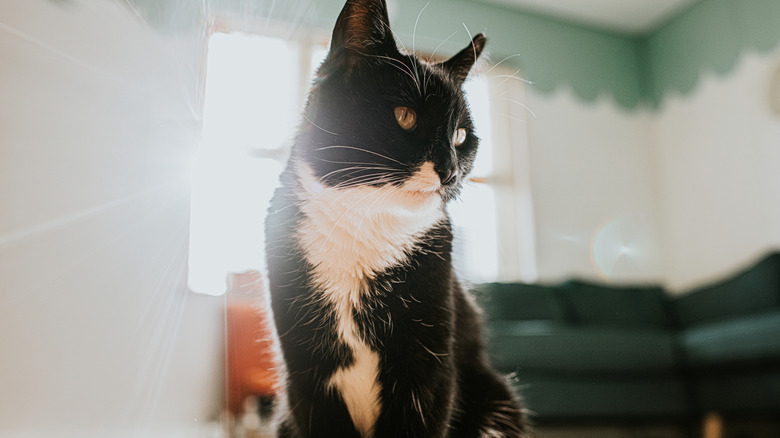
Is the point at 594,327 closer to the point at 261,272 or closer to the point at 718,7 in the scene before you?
the point at 718,7

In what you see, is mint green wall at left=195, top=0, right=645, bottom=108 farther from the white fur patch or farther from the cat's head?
the white fur patch

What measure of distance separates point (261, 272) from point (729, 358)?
1252 mm

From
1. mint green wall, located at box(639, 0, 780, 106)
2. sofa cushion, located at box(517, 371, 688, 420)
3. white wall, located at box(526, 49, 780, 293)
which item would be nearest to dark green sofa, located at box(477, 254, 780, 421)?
sofa cushion, located at box(517, 371, 688, 420)

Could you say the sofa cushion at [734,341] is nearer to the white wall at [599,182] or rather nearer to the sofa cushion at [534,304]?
the white wall at [599,182]

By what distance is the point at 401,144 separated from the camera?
0.35 meters

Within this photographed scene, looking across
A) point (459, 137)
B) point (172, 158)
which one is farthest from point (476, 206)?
point (172, 158)

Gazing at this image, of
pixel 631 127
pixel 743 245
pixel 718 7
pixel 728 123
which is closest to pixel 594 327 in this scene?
pixel 743 245

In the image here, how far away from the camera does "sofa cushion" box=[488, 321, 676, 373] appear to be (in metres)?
1.09

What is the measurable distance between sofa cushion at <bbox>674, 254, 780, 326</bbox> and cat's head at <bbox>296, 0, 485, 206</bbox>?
1.40 meters

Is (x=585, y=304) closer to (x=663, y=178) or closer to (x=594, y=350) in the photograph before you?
(x=594, y=350)

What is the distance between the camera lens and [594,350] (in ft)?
4.00

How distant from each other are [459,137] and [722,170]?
1083 millimetres

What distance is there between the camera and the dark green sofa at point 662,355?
986 mm

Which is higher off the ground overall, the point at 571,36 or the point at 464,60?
the point at 571,36
